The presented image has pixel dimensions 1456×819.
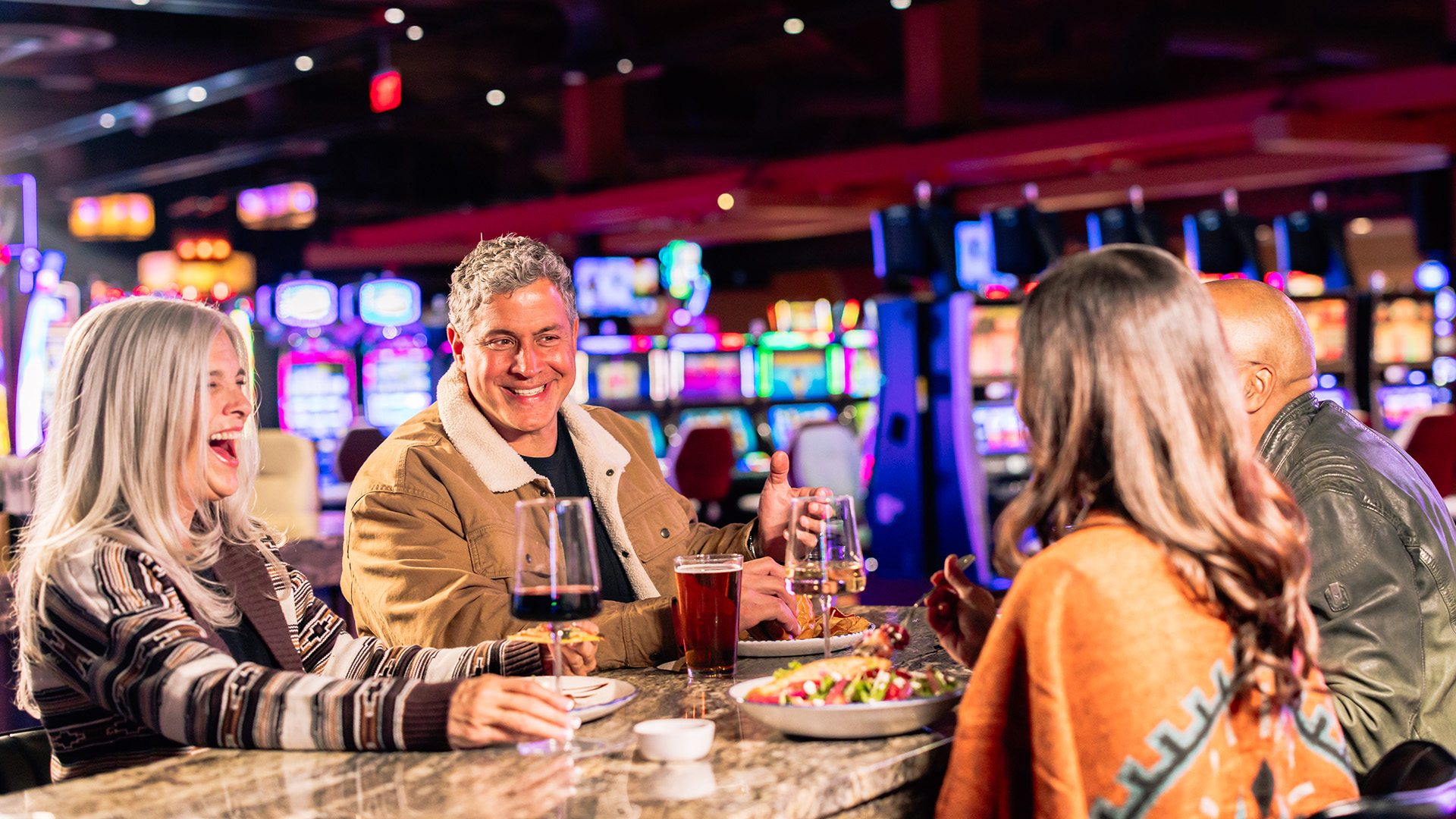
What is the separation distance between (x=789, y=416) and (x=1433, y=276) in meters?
4.56

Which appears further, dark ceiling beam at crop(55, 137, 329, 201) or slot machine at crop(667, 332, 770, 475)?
dark ceiling beam at crop(55, 137, 329, 201)

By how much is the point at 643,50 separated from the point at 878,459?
3.59 metres

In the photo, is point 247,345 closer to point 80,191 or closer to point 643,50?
point 643,50

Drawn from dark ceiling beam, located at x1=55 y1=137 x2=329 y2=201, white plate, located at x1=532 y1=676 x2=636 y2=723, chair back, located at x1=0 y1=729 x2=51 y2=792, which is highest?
dark ceiling beam, located at x1=55 y1=137 x2=329 y2=201

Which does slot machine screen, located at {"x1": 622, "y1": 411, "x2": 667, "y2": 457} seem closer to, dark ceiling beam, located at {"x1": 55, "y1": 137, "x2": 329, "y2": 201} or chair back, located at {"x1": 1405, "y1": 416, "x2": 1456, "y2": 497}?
dark ceiling beam, located at {"x1": 55, "y1": 137, "x2": 329, "y2": 201}

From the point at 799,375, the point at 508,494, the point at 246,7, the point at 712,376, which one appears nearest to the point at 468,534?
the point at 508,494

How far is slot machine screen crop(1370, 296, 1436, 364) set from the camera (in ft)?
25.8

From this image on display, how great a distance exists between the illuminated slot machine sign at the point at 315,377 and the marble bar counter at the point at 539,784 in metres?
10.1

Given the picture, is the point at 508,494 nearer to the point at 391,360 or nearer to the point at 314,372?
the point at 391,360

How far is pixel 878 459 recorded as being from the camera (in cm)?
745

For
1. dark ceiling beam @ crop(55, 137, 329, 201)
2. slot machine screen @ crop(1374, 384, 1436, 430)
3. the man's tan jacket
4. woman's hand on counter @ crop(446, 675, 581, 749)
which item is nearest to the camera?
woman's hand on counter @ crop(446, 675, 581, 749)

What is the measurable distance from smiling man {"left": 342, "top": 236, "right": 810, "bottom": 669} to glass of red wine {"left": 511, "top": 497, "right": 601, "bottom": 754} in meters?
0.49

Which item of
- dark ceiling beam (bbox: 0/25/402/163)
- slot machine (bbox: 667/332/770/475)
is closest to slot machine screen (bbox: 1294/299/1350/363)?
slot machine (bbox: 667/332/770/475)

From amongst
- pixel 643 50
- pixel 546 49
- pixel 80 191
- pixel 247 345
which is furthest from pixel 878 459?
pixel 80 191
